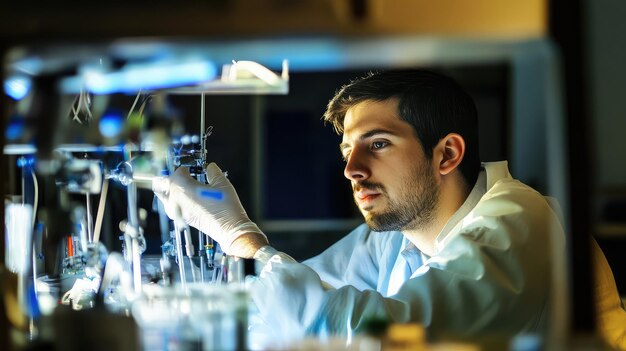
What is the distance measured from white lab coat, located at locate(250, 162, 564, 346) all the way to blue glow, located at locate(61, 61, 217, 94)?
0.48 meters

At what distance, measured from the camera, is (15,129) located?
4.09 ft

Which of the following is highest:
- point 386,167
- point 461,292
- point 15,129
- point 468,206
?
point 15,129

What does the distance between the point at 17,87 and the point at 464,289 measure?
93cm

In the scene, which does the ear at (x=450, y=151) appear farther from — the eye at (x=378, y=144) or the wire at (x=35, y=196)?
the wire at (x=35, y=196)

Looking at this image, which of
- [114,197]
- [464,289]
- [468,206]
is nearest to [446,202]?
[468,206]

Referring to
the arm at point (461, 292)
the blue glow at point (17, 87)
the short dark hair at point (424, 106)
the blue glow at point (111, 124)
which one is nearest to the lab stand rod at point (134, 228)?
the blue glow at point (111, 124)

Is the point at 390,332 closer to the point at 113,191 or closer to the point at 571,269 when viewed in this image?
the point at 571,269

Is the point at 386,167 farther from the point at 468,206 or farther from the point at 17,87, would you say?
→ the point at 17,87

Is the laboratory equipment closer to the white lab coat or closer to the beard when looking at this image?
the white lab coat

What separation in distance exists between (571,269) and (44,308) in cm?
97

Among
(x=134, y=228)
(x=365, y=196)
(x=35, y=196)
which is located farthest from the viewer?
(x=365, y=196)

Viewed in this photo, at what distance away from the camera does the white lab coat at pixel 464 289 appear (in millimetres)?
1379

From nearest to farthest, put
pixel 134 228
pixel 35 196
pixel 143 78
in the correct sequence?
pixel 143 78 → pixel 35 196 → pixel 134 228

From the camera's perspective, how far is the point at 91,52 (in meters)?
1.09
